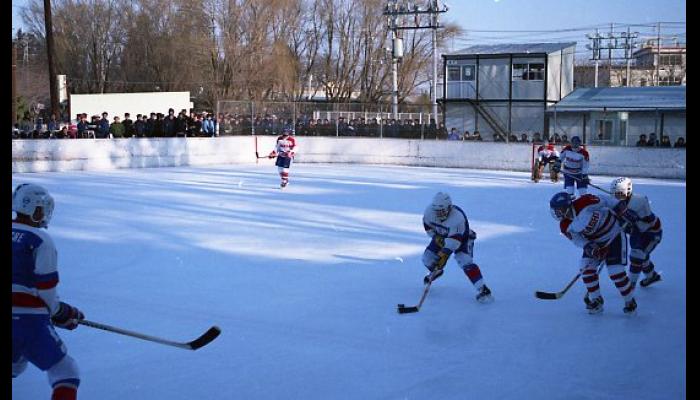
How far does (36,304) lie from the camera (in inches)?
135

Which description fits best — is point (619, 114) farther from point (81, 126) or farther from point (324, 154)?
point (81, 126)

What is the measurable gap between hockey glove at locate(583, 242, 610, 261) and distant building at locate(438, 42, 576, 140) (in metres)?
25.2

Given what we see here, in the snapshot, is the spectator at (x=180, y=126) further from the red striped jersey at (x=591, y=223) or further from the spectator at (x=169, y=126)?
the red striped jersey at (x=591, y=223)

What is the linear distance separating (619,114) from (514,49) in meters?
7.94

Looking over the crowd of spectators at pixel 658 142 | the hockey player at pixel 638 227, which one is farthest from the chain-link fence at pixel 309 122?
the hockey player at pixel 638 227

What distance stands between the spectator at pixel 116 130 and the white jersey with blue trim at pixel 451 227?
16.1 m

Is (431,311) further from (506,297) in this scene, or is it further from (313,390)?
(313,390)

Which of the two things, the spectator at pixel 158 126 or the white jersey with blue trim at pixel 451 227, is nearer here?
the white jersey with blue trim at pixel 451 227

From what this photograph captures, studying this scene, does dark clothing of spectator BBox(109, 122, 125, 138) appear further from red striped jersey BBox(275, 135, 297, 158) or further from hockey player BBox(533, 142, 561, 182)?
hockey player BBox(533, 142, 561, 182)

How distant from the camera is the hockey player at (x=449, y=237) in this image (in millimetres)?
6422

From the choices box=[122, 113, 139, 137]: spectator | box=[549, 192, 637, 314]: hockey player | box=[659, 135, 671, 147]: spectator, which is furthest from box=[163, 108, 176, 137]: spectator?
box=[549, 192, 637, 314]: hockey player

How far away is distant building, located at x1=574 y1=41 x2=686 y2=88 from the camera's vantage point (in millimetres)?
34438

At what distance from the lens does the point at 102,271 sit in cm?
781
